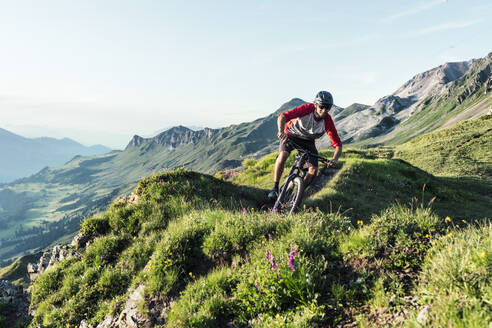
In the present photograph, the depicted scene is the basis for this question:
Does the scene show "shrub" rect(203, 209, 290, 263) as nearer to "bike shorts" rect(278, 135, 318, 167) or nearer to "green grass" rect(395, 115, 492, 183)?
"bike shorts" rect(278, 135, 318, 167)

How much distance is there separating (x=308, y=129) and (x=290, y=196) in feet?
8.33

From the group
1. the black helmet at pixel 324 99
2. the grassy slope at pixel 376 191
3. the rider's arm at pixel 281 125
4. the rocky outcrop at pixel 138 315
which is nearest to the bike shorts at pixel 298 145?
the rider's arm at pixel 281 125

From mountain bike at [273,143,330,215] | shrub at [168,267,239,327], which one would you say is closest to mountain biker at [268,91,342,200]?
mountain bike at [273,143,330,215]

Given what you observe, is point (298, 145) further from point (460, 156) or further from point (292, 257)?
point (460, 156)

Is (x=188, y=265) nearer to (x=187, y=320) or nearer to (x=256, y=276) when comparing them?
(x=187, y=320)

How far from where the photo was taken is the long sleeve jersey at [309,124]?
28.9 ft

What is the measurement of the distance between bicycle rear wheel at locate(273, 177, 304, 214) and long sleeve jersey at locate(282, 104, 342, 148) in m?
1.67

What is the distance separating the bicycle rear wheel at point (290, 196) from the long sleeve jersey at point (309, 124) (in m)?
1.67

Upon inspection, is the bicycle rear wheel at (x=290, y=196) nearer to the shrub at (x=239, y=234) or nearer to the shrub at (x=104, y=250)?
the shrub at (x=239, y=234)

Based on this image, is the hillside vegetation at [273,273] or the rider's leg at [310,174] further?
the rider's leg at [310,174]

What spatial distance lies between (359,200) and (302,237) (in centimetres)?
797

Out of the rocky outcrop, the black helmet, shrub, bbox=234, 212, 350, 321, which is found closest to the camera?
shrub, bbox=234, 212, 350, 321

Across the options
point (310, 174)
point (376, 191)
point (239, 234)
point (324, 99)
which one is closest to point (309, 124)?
point (324, 99)

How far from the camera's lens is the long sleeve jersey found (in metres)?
8.80
